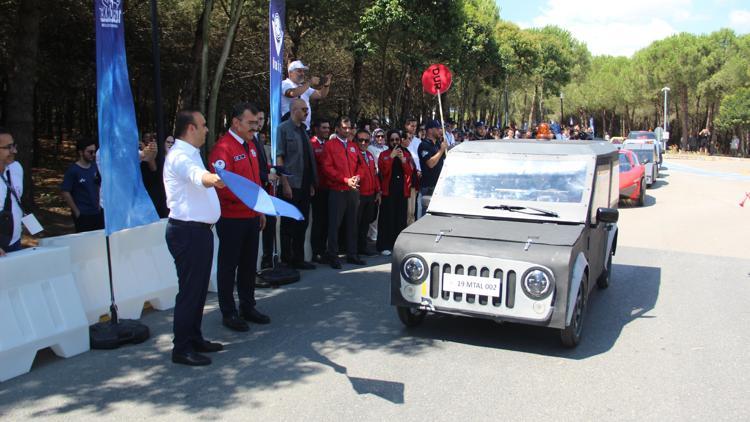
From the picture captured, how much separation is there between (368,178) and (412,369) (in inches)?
190

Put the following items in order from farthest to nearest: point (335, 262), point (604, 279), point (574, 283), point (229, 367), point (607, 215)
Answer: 1. point (335, 262)
2. point (604, 279)
3. point (607, 215)
4. point (574, 283)
5. point (229, 367)

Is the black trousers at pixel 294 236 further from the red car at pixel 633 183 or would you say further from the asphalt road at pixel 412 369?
the red car at pixel 633 183

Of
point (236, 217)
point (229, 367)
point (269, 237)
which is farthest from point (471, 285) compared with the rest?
point (269, 237)

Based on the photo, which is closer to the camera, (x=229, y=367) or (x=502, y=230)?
(x=229, y=367)

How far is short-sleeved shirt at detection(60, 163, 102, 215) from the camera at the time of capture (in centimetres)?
767

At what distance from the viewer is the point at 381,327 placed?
20.9 feet

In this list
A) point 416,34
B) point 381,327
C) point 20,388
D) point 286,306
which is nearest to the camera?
point 20,388

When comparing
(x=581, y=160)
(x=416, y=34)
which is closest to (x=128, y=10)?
(x=416, y=34)

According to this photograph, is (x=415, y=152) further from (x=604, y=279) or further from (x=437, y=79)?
(x=604, y=279)

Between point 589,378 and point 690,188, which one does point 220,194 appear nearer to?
point 589,378

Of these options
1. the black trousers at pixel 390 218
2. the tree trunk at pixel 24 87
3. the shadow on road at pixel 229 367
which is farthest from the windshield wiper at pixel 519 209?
the tree trunk at pixel 24 87

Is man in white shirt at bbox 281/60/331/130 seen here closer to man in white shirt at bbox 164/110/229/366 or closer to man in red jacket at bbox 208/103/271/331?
man in red jacket at bbox 208/103/271/331

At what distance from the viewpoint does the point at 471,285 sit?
543 cm

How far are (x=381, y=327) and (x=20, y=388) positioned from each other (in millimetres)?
3108
